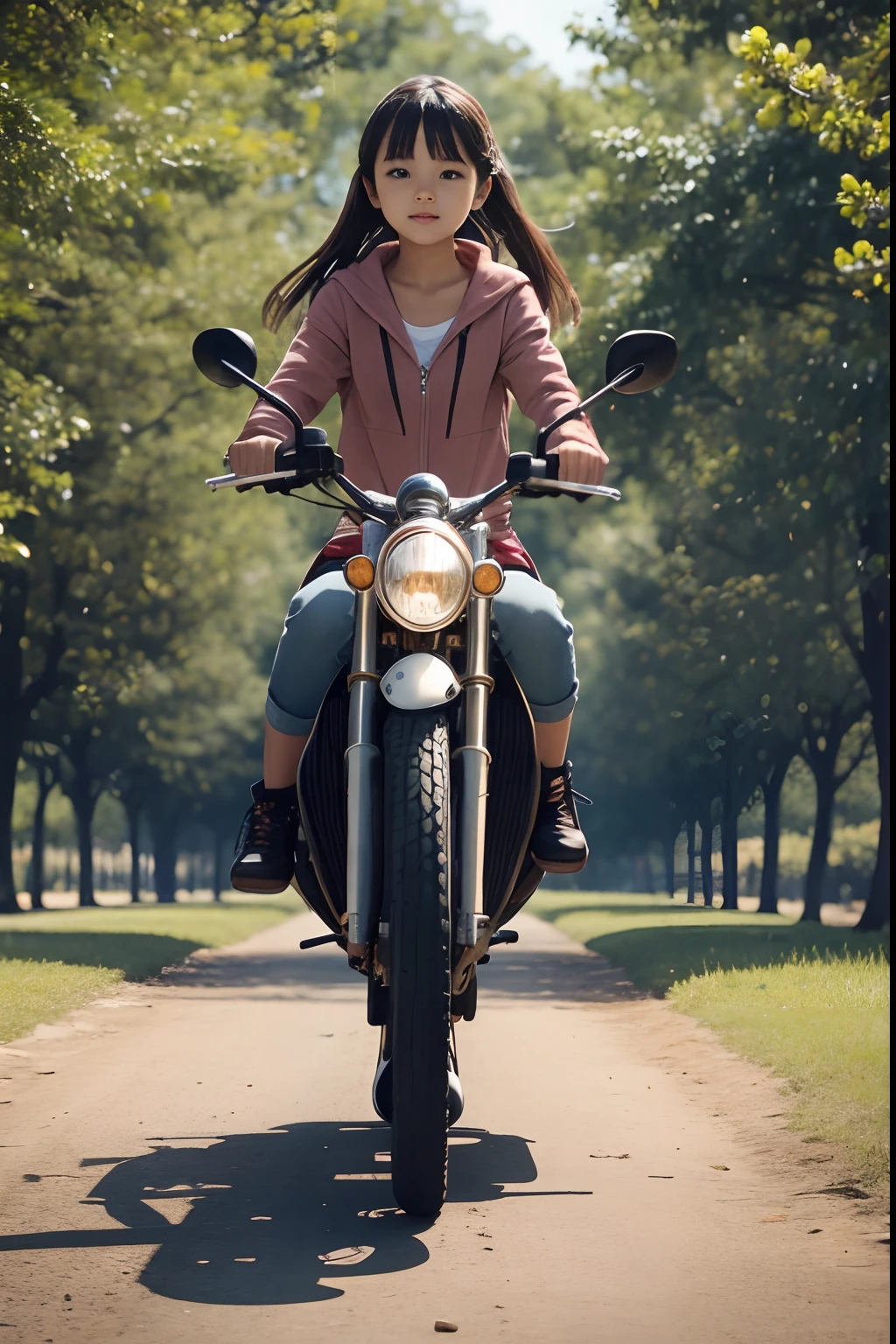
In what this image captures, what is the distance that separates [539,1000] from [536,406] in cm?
822

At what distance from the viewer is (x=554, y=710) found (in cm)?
542

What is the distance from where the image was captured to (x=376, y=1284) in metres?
4.19

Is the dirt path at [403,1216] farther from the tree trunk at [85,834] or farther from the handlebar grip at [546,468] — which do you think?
the tree trunk at [85,834]

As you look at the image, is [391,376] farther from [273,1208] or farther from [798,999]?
[798,999]

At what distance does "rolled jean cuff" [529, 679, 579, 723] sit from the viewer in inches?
213

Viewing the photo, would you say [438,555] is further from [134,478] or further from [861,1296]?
[134,478]

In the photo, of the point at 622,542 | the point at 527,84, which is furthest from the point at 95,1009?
the point at 527,84

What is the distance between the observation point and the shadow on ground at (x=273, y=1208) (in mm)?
4297

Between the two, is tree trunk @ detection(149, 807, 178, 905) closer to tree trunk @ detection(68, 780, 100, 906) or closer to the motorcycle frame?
tree trunk @ detection(68, 780, 100, 906)

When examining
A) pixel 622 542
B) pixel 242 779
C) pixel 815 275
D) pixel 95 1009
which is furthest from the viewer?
pixel 242 779

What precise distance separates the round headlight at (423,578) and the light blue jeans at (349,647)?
1.24 feet

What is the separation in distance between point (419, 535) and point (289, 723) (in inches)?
34.2

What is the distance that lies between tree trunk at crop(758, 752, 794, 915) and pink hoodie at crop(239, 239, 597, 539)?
15.9ft

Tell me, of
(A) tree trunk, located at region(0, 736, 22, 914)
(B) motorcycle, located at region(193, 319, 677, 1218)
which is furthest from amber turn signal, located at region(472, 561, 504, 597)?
(A) tree trunk, located at region(0, 736, 22, 914)
